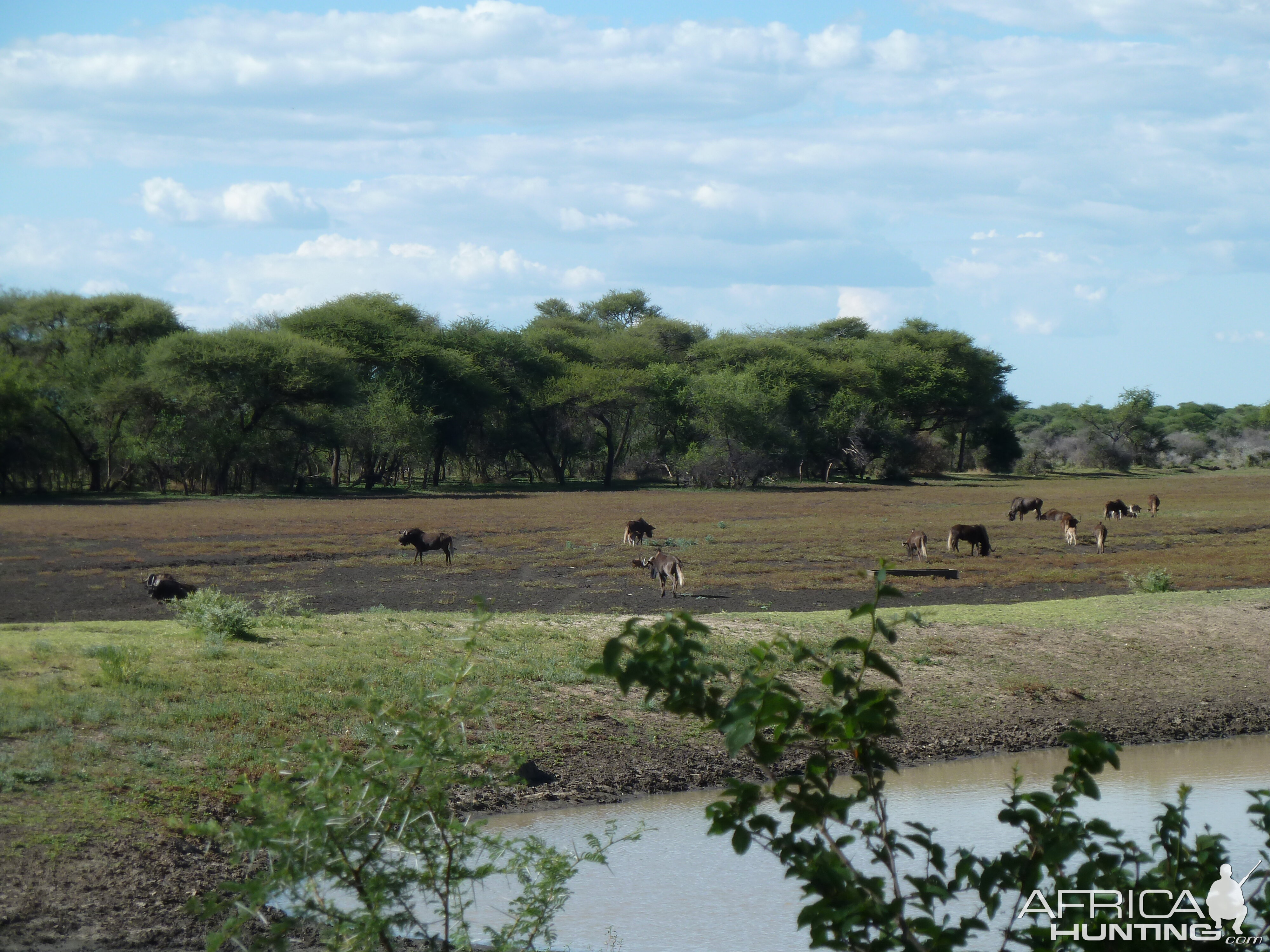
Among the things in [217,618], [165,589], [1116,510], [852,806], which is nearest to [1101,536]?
[1116,510]

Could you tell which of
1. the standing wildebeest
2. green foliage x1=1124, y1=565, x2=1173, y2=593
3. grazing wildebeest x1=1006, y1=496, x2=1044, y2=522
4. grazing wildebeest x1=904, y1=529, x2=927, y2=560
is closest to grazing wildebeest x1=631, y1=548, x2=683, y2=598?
green foliage x1=1124, y1=565, x2=1173, y2=593

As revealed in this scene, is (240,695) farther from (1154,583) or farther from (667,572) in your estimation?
(1154,583)

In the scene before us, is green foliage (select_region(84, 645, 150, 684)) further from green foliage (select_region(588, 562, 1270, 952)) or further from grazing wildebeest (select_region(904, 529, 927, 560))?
grazing wildebeest (select_region(904, 529, 927, 560))

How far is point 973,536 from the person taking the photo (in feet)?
95.7

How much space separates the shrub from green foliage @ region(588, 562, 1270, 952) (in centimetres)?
951

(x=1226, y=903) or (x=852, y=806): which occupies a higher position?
(x=852, y=806)

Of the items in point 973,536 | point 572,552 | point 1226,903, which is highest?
point 1226,903

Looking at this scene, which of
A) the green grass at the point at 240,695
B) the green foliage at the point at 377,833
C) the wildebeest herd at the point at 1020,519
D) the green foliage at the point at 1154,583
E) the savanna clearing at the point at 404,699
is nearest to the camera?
the green foliage at the point at 377,833

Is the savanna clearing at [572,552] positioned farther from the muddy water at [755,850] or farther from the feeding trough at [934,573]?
the muddy water at [755,850]

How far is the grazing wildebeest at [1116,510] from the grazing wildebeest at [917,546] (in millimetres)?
16035

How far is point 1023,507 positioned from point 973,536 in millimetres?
15095

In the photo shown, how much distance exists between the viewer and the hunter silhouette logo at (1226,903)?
10.0ft

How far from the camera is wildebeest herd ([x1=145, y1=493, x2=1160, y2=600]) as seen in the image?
18453 millimetres

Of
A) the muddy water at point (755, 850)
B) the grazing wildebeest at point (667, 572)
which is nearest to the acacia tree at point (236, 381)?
the grazing wildebeest at point (667, 572)
